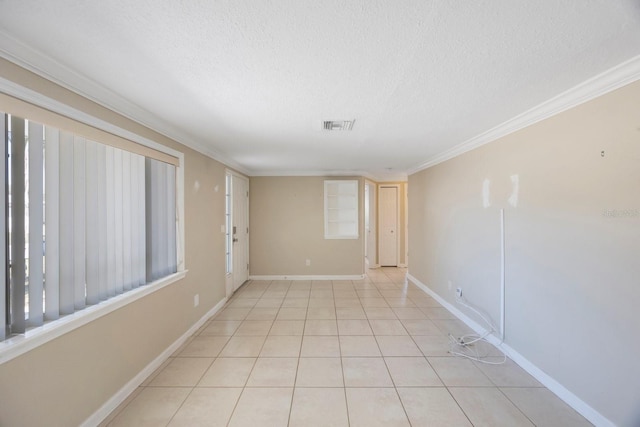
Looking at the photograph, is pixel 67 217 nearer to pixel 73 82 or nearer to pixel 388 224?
pixel 73 82

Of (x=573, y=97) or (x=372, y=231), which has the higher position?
(x=573, y=97)

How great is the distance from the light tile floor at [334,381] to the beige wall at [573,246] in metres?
0.36

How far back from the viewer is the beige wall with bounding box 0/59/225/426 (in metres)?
1.29

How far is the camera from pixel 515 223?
2.42 m

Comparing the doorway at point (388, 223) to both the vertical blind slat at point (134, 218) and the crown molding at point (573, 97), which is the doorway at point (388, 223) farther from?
the vertical blind slat at point (134, 218)

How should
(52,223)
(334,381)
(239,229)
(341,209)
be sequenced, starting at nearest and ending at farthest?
(52,223), (334,381), (239,229), (341,209)

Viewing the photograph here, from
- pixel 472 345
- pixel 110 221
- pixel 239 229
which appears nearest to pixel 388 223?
pixel 239 229

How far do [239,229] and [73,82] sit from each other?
3.48 meters

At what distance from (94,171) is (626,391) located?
11.7 feet

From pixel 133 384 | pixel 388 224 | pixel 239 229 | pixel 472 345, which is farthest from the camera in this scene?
pixel 388 224

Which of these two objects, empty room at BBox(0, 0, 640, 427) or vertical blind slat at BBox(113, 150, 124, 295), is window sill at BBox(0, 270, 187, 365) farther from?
vertical blind slat at BBox(113, 150, 124, 295)

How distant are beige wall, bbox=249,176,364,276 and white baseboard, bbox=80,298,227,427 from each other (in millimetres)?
2447

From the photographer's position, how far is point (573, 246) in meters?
1.87

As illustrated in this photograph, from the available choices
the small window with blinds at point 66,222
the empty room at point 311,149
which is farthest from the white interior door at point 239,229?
the small window with blinds at point 66,222
